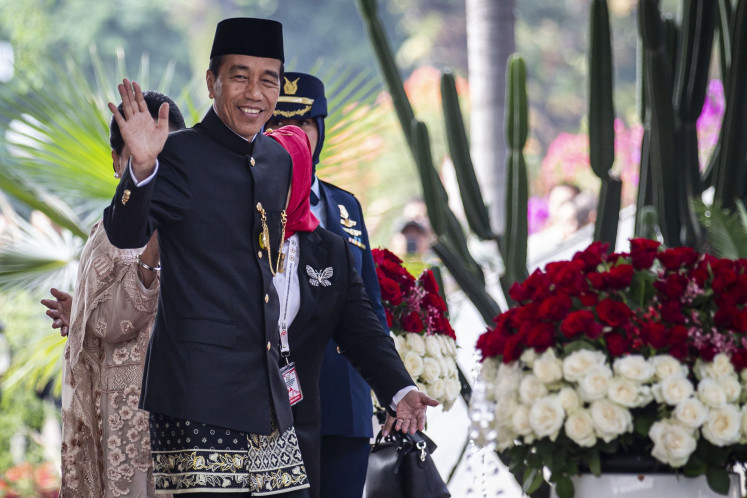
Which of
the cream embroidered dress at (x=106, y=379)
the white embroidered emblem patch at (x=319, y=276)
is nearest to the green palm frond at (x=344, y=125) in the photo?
the cream embroidered dress at (x=106, y=379)

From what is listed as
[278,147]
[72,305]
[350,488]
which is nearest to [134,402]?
[72,305]

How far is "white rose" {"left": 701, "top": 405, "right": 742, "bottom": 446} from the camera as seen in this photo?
2.71m

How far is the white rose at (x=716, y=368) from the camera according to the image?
9.09 ft

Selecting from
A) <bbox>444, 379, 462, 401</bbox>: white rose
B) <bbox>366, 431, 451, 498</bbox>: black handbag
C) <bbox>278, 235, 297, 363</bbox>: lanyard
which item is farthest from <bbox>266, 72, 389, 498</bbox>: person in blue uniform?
<bbox>444, 379, 462, 401</bbox>: white rose

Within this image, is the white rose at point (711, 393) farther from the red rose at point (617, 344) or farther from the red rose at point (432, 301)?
the red rose at point (432, 301)

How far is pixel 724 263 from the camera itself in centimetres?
293

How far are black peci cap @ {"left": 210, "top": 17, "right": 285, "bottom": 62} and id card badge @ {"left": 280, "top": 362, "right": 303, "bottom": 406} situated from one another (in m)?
0.75

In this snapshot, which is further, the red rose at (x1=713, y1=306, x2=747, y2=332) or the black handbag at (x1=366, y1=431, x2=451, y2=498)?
the black handbag at (x1=366, y1=431, x2=451, y2=498)

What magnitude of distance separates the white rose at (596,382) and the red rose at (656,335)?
0.40 ft

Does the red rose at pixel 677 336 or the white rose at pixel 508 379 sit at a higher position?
the red rose at pixel 677 336

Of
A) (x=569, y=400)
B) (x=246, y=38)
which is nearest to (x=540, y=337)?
(x=569, y=400)

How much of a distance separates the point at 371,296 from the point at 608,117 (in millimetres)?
2294

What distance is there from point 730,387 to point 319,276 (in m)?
1.04

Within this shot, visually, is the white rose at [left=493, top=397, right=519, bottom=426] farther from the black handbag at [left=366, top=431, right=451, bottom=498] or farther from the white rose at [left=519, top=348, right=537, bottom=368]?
the black handbag at [left=366, top=431, right=451, bottom=498]
